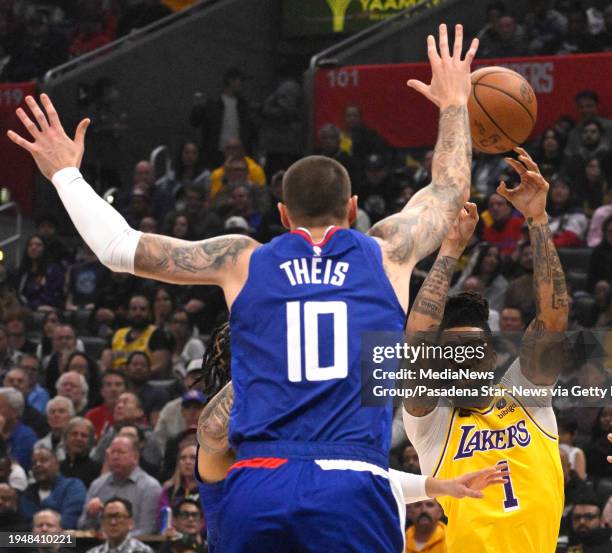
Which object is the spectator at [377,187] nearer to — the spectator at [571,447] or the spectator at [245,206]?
the spectator at [245,206]

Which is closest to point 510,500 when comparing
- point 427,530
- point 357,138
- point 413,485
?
point 413,485

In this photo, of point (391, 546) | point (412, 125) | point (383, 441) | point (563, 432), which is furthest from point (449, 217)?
point (412, 125)

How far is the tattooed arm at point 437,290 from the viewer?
577cm

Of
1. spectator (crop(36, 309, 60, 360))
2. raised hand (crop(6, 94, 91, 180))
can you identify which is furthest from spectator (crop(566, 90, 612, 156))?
raised hand (crop(6, 94, 91, 180))

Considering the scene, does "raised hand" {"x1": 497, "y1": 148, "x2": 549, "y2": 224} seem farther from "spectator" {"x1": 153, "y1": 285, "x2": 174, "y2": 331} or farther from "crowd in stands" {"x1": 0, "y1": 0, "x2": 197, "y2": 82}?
"crowd in stands" {"x1": 0, "y1": 0, "x2": 197, "y2": 82}

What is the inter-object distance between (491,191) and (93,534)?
238 inches

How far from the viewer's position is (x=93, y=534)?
9883mm

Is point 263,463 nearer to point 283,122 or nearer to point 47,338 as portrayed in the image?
point 47,338

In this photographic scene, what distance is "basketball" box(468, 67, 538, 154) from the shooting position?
21.0 ft

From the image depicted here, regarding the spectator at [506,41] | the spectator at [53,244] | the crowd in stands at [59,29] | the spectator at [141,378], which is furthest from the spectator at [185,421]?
the crowd in stands at [59,29]

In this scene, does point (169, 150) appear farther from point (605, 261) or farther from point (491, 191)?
point (605, 261)

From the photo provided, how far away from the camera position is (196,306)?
1395cm

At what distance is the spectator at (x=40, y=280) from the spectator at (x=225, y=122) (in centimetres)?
236

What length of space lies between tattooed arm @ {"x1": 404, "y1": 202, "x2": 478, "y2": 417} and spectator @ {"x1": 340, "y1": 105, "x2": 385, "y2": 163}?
30.7ft
